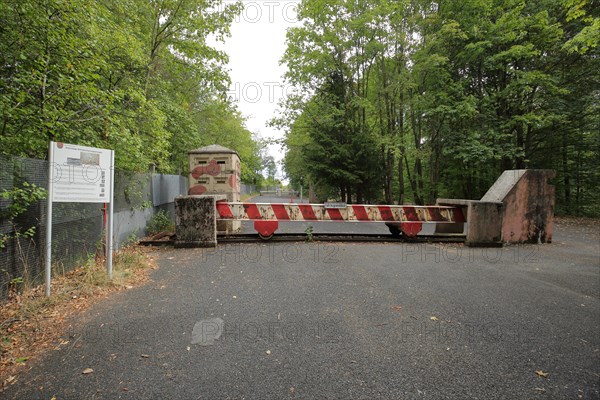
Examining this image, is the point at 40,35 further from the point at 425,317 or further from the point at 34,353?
the point at 425,317

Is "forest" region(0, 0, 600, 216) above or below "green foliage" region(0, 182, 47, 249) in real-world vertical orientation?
above

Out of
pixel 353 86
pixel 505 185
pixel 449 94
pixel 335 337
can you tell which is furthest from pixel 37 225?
pixel 353 86

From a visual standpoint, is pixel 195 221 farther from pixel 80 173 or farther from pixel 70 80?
pixel 70 80

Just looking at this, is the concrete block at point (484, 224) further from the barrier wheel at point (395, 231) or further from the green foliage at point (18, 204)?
the green foliage at point (18, 204)

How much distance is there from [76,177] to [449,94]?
17.1 meters

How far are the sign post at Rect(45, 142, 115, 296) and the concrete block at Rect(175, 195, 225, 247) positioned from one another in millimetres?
2081

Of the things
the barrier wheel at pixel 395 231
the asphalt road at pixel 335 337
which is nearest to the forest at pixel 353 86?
the asphalt road at pixel 335 337

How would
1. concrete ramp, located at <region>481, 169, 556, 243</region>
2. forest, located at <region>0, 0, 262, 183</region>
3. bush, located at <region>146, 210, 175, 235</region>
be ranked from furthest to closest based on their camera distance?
bush, located at <region>146, 210, 175, 235</region>
concrete ramp, located at <region>481, 169, 556, 243</region>
forest, located at <region>0, 0, 262, 183</region>

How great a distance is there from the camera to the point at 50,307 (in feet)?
11.6

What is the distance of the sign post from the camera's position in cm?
375

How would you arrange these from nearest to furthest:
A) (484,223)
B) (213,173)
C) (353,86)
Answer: (484,223) < (213,173) < (353,86)

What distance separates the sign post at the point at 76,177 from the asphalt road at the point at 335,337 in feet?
4.16

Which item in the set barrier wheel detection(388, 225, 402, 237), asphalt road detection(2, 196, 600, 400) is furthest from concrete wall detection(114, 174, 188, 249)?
barrier wheel detection(388, 225, 402, 237)

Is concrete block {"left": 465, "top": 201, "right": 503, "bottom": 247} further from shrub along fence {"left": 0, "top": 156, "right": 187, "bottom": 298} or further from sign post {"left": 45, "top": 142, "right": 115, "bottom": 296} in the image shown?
shrub along fence {"left": 0, "top": 156, "right": 187, "bottom": 298}
